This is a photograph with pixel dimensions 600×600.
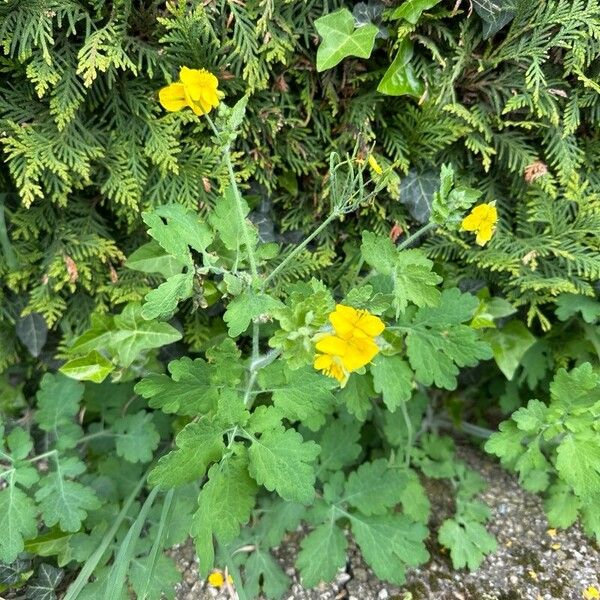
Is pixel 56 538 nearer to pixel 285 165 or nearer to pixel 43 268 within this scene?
pixel 43 268

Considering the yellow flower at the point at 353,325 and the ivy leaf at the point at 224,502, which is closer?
the yellow flower at the point at 353,325

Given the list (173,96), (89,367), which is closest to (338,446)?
(89,367)

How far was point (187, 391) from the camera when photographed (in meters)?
1.45

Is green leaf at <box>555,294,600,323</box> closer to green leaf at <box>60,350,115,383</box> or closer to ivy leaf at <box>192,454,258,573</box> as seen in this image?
ivy leaf at <box>192,454,258,573</box>

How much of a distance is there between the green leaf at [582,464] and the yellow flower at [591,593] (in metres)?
0.36

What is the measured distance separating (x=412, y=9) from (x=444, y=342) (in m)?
0.85

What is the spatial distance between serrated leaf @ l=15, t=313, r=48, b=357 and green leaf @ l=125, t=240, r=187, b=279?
0.43 m

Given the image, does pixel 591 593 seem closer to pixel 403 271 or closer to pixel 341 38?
pixel 403 271

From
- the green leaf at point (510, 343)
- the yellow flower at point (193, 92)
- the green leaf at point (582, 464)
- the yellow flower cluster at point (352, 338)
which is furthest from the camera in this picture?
the green leaf at point (510, 343)

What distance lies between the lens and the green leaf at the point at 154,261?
1612 millimetres

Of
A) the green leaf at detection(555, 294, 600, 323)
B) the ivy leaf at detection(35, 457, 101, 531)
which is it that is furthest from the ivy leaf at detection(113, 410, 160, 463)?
the green leaf at detection(555, 294, 600, 323)

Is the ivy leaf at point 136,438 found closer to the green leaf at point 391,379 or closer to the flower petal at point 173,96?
the green leaf at point 391,379

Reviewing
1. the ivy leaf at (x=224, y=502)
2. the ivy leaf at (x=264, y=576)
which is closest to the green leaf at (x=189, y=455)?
the ivy leaf at (x=224, y=502)

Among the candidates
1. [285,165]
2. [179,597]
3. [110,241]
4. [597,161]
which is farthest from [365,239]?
[179,597]
